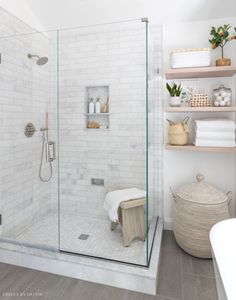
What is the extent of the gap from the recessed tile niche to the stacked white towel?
90 centimetres

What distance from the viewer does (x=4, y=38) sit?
2.11 metres

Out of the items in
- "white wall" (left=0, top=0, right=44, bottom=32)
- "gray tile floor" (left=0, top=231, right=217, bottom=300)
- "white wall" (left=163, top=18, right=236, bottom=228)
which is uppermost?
"white wall" (left=0, top=0, right=44, bottom=32)

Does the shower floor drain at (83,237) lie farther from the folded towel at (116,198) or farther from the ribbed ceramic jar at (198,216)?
the ribbed ceramic jar at (198,216)

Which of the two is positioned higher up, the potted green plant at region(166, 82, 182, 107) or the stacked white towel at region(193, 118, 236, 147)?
the potted green plant at region(166, 82, 182, 107)

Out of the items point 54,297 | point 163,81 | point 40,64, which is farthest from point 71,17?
point 54,297

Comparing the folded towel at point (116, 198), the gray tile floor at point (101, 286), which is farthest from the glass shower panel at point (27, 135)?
the folded towel at point (116, 198)

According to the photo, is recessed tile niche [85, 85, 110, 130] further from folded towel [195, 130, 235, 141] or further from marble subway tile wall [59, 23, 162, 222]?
folded towel [195, 130, 235, 141]

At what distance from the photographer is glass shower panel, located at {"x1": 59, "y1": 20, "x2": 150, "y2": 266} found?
1964mm

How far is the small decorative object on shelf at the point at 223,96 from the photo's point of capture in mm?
2125

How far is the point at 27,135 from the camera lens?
237 cm

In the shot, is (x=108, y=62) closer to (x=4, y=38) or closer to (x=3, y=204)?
(x=4, y=38)

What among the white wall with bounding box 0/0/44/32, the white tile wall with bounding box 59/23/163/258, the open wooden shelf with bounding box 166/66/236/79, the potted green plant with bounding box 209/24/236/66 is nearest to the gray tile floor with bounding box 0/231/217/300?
the white tile wall with bounding box 59/23/163/258

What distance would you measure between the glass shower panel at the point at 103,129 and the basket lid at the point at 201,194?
462mm

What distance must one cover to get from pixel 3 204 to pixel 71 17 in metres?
2.17
